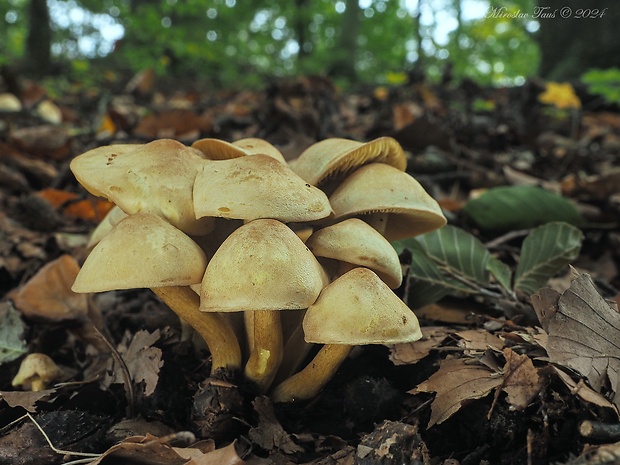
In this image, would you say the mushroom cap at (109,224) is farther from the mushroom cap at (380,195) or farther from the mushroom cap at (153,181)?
the mushroom cap at (380,195)

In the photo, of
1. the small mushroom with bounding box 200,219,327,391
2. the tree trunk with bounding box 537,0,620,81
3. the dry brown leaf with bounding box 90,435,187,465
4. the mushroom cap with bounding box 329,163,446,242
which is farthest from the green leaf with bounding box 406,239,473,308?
the tree trunk with bounding box 537,0,620,81

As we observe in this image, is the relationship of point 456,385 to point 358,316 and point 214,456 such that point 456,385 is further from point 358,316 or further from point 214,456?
point 214,456

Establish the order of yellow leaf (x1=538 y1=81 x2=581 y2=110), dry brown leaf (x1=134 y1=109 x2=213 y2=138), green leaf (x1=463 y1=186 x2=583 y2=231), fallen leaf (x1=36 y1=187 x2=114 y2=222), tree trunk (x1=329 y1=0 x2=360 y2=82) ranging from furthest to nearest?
tree trunk (x1=329 y1=0 x2=360 y2=82) < yellow leaf (x1=538 y1=81 x2=581 y2=110) < dry brown leaf (x1=134 y1=109 x2=213 y2=138) < fallen leaf (x1=36 y1=187 x2=114 y2=222) < green leaf (x1=463 y1=186 x2=583 y2=231)

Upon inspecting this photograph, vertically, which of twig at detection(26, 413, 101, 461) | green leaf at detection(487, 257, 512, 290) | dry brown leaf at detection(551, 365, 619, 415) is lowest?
twig at detection(26, 413, 101, 461)

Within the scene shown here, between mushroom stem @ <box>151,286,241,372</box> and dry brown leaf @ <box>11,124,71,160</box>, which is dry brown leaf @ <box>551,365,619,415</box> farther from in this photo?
dry brown leaf @ <box>11,124,71,160</box>

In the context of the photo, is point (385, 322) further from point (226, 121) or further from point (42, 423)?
point (226, 121)

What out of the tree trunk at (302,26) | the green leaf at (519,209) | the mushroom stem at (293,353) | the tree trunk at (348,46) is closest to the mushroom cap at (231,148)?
the mushroom stem at (293,353)

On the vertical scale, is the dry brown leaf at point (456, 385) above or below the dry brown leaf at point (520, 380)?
below
